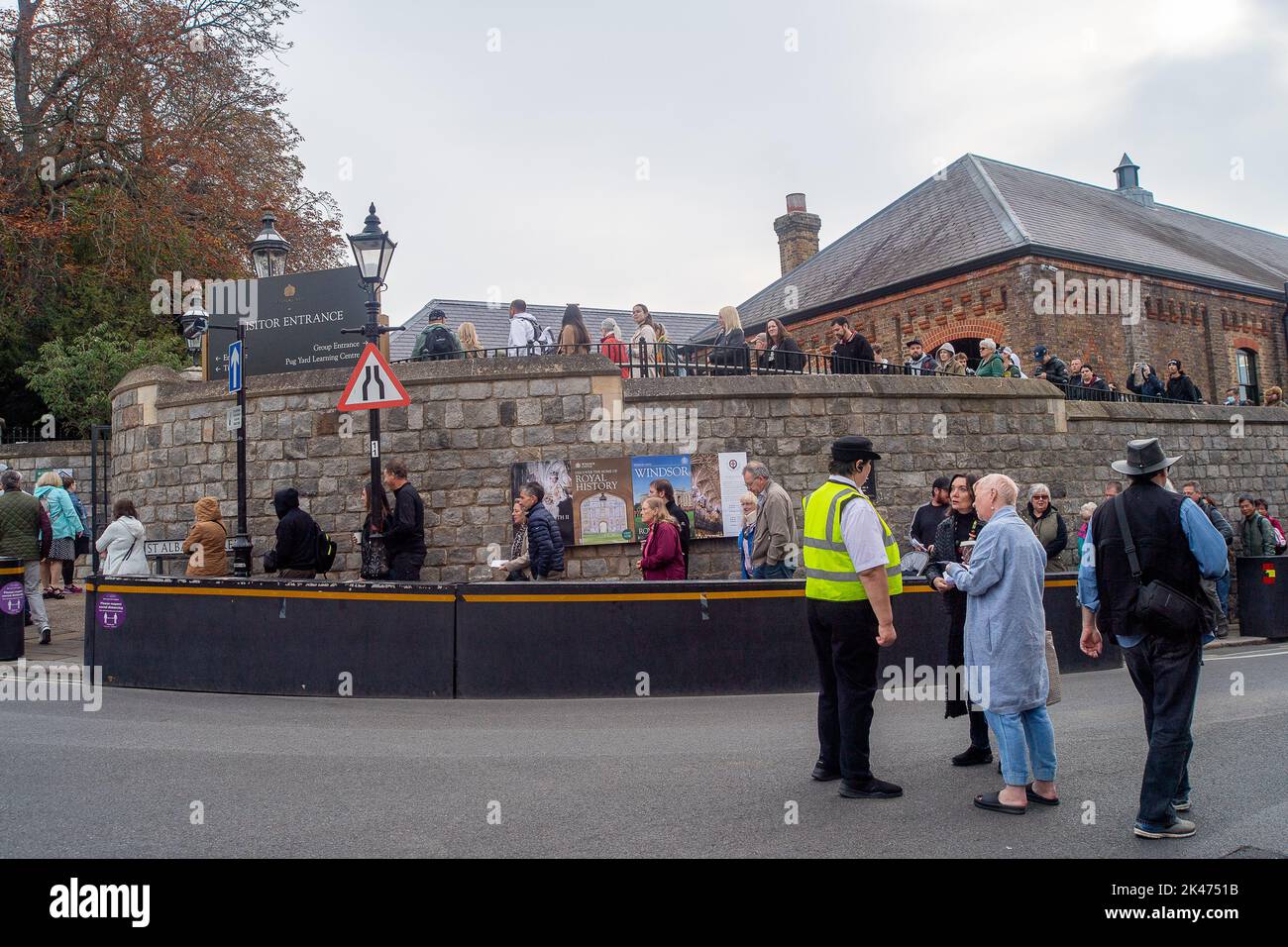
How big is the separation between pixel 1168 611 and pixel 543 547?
6.77m

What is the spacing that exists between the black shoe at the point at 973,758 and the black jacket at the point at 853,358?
9.55 m

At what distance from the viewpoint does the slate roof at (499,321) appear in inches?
1156

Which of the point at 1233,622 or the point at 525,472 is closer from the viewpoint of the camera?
the point at 525,472

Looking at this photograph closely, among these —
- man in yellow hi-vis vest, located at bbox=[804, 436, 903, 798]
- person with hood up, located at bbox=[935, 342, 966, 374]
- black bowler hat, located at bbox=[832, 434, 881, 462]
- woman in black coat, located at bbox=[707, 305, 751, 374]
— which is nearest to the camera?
man in yellow hi-vis vest, located at bbox=[804, 436, 903, 798]

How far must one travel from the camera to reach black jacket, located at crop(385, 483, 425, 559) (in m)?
11.7

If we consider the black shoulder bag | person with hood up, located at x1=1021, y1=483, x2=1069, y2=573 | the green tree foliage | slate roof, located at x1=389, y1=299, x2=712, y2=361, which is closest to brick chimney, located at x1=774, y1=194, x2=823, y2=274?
slate roof, located at x1=389, y1=299, x2=712, y2=361

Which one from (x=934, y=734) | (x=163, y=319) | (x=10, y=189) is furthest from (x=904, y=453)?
(x=10, y=189)

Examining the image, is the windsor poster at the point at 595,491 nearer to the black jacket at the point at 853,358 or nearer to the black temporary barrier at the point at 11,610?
the black jacket at the point at 853,358

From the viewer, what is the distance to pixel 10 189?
2267cm

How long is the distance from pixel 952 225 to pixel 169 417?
19.8 metres

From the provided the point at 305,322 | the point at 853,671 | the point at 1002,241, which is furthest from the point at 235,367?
the point at 1002,241

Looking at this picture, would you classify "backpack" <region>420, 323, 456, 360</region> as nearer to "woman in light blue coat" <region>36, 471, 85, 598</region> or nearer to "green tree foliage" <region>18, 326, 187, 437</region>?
"woman in light blue coat" <region>36, 471, 85, 598</region>

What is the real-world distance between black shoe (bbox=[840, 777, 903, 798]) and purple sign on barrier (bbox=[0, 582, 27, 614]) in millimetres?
9571

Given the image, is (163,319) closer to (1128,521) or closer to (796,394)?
(796,394)
